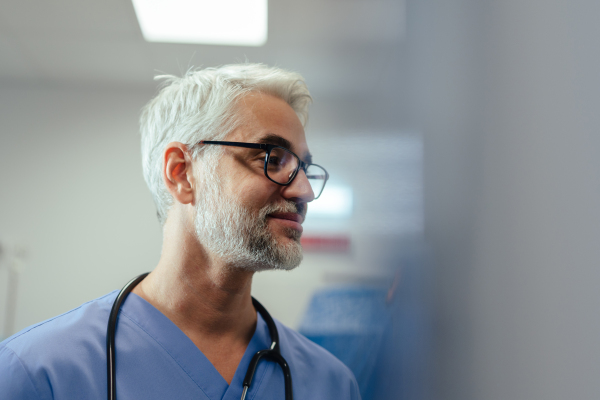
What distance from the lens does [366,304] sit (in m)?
0.87

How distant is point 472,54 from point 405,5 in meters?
0.36

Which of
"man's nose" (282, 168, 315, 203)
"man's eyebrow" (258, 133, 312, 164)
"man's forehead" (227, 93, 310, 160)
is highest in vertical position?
"man's forehead" (227, 93, 310, 160)

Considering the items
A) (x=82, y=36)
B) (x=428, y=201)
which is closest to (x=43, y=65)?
(x=82, y=36)

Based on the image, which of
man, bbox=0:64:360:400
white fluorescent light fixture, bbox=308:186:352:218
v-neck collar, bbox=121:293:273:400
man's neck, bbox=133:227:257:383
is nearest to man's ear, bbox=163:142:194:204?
man, bbox=0:64:360:400

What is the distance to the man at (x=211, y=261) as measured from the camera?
2.09 ft

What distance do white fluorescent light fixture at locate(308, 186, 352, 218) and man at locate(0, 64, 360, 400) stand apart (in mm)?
176

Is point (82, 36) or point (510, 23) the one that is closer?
point (510, 23)

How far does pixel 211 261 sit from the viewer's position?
745 millimetres

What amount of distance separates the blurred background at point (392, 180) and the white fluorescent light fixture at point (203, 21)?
24 millimetres

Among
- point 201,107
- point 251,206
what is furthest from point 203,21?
point 251,206

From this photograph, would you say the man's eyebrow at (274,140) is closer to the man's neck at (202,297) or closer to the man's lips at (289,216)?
the man's lips at (289,216)

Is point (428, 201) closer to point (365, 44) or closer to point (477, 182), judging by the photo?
point (477, 182)

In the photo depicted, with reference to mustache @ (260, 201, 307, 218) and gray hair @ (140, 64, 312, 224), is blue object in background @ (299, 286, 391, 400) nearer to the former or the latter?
mustache @ (260, 201, 307, 218)

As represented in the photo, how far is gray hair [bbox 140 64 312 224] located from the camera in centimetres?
77
